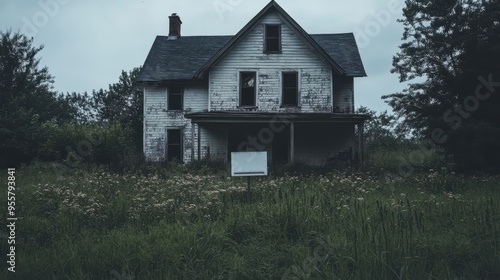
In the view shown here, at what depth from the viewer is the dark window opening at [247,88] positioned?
19.7 m

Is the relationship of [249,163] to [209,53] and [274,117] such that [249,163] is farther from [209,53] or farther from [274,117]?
[209,53]

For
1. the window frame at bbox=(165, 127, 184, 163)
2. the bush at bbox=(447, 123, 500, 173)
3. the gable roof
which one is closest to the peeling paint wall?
the gable roof

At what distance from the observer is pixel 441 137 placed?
13000 mm

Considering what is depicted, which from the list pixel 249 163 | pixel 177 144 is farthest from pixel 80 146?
pixel 249 163

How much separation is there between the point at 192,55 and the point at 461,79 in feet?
51.0

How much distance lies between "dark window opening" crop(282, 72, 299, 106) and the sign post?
12799mm

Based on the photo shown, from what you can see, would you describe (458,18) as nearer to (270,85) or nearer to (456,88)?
(456,88)

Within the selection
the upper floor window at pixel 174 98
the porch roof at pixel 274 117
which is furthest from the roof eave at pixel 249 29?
the porch roof at pixel 274 117

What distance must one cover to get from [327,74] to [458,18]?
6629 mm

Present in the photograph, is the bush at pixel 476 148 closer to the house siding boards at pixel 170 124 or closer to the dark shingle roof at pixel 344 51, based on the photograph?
the dark shingle roof at pixel 344 51

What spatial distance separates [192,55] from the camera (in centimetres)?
2322

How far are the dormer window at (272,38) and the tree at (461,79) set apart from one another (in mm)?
7352

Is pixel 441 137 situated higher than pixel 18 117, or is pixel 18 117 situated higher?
pixel 18 117

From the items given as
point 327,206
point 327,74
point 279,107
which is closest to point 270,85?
point 279,107
